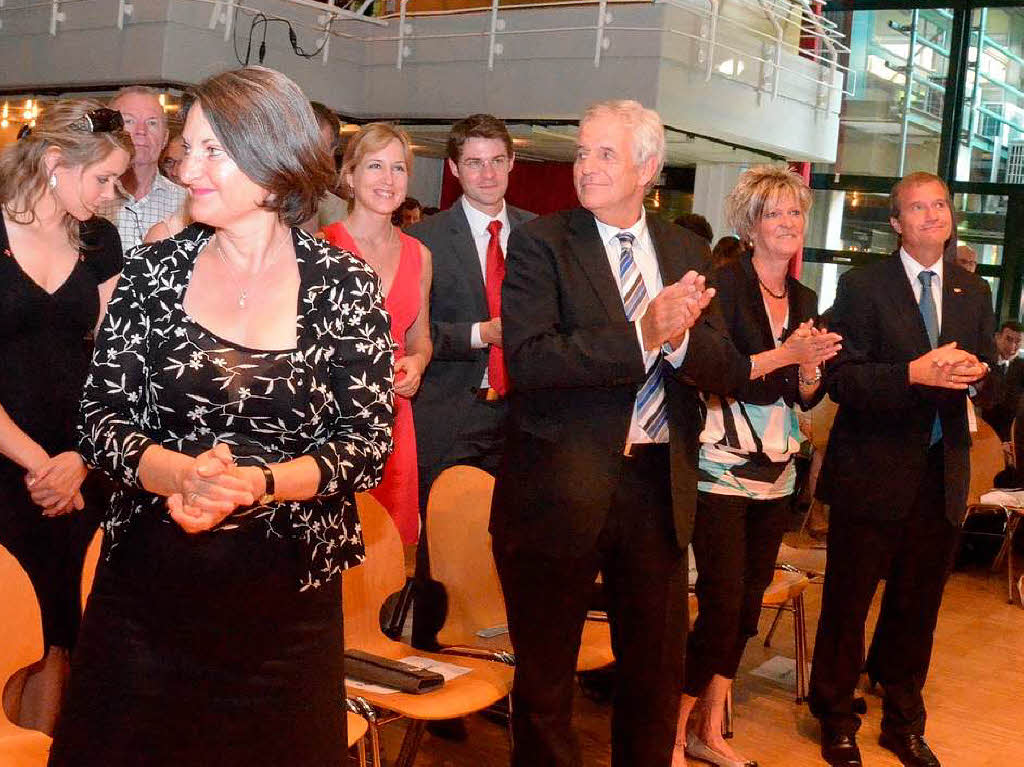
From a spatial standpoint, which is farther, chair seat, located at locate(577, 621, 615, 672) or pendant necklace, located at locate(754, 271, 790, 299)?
pendant necklace, located at locate(754, 271, 790, 299)

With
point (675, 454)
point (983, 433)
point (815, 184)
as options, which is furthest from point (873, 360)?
point (815, 184)

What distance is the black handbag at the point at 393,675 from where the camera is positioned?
10.3 feet

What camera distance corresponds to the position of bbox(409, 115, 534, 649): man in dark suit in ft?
13.6

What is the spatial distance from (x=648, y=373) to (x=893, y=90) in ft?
36.2

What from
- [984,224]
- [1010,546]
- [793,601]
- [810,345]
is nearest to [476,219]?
[810,345]

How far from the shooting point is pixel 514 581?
10.3 feet

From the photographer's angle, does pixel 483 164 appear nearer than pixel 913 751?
No

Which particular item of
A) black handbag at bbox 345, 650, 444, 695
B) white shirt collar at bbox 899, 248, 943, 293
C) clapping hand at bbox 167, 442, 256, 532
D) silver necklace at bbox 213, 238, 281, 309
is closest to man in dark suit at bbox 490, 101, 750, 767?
black handbag at bbox 345, 650, 444, 695

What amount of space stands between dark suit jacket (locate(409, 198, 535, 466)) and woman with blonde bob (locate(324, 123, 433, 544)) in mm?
97

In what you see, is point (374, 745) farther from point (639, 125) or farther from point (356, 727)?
point (639, 125)

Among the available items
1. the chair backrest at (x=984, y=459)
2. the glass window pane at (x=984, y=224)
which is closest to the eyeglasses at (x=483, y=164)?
the chair backrest at (x=984, y=459)

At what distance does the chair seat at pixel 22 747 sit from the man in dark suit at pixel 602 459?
3.74 ft

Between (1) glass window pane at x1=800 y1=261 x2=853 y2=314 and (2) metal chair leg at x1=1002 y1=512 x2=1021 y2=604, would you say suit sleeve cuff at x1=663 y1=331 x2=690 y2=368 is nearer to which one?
(2) metal chair leg at x1=1002 y1=512 x2=1021 y2=604

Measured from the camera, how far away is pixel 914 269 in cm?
426
